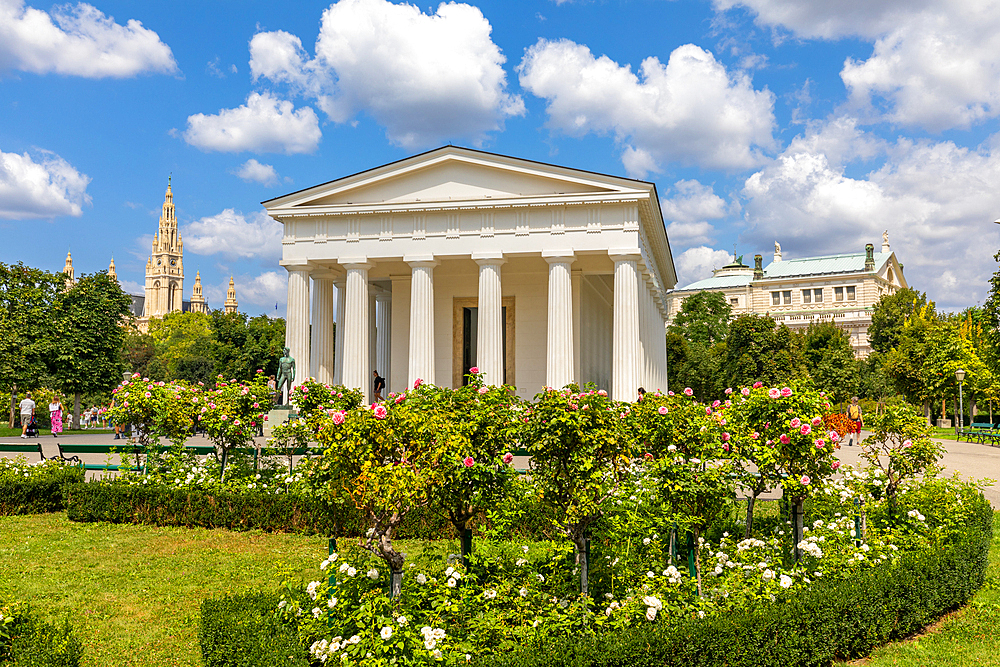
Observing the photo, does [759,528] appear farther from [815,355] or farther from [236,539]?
[815,355]

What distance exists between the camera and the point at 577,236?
1195 inches

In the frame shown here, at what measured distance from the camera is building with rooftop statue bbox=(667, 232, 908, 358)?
108m

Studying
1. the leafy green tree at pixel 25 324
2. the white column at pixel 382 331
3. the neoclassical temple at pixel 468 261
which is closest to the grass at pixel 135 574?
the neoclassical temple at pixel 468 261

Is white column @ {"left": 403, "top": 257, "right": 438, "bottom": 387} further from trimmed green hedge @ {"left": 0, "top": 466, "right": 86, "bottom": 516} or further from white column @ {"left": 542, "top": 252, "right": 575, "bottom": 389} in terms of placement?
trimmed green hedge @ {"left": 0, "top": 466, "right": 86, "bottom": 516}

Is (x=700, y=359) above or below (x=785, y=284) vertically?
below

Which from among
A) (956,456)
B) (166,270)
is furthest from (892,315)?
(166,270)

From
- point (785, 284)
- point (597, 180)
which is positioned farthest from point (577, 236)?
point (785, 284)

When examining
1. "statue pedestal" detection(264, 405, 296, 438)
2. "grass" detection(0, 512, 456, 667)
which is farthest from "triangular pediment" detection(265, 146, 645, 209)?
"grass" detection(0, 512, 456, 667)

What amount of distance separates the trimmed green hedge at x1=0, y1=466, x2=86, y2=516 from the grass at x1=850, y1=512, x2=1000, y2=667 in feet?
50.1

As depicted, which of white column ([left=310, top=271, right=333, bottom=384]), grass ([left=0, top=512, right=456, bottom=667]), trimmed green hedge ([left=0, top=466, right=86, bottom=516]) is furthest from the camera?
white column ([left=310, top=271, right=333, bottom=384])

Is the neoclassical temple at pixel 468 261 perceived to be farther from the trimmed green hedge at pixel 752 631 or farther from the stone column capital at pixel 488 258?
the trimmed green hedge at pixel 752 631

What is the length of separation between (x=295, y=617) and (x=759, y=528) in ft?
24.5

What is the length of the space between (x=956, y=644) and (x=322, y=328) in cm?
3011

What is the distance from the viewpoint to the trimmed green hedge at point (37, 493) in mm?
15234
